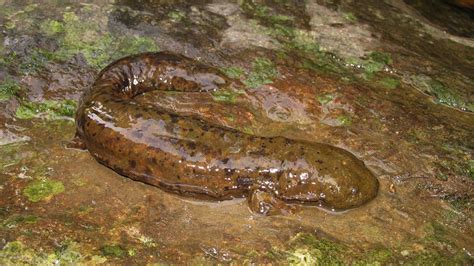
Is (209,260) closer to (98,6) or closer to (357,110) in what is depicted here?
(357,110)

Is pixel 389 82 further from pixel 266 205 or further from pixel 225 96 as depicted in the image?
pixel 266 205

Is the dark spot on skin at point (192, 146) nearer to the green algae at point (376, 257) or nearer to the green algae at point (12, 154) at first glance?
the green algae at point (12, 154)

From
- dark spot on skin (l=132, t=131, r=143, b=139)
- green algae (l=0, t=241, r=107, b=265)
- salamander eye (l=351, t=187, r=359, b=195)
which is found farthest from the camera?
dark spot on skin (l=132, t=131, r=143, b=139)

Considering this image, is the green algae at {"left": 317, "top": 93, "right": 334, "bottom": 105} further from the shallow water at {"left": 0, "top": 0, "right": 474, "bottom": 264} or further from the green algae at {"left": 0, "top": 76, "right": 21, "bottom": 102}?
the green algae at {"left": 0, "top": 76, "right": 21, "bottom": 102}

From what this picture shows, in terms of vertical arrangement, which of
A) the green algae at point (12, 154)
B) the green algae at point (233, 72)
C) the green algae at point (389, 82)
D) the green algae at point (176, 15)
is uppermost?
the green algae at point (176, 15)

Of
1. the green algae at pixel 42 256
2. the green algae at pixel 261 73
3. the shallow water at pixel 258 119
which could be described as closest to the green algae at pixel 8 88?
the shallow water at pixel 258 119

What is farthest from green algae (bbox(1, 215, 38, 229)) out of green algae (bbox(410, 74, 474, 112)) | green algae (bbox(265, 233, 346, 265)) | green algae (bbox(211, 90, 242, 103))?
green algae (bbox(410, 74, 474, 112))

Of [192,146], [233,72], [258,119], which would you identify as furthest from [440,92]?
[192,146]
